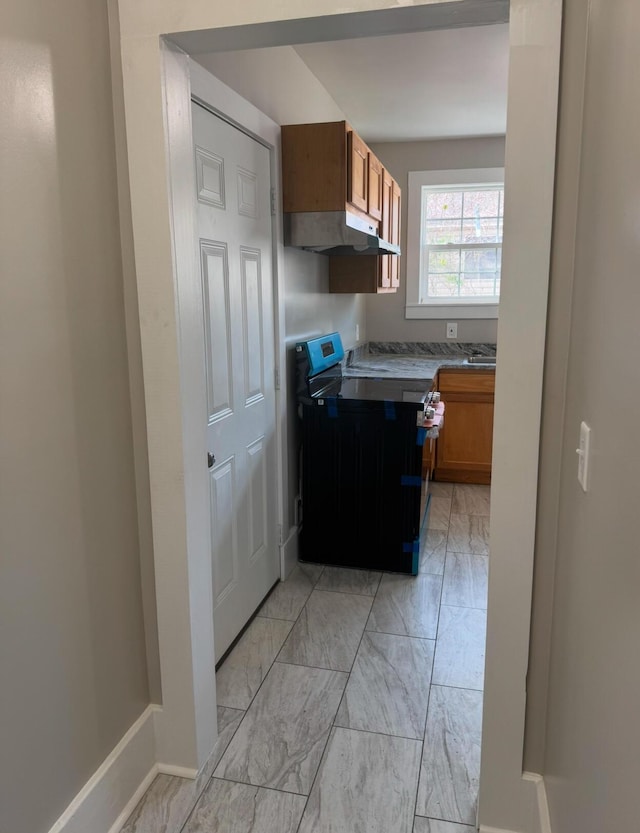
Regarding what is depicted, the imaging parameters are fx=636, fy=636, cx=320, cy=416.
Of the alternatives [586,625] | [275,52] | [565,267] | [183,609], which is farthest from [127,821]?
[275,52]

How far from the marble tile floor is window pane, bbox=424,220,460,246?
111 inches

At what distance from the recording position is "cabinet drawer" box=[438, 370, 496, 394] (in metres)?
4.33

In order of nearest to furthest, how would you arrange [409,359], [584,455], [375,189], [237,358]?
Answer: 1. [584,455]
2. [237,358]
3. [375,189]
4. [409,359]

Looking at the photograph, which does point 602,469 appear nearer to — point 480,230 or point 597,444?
point 597,444

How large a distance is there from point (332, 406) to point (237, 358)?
73 cm

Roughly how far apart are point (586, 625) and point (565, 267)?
74 centimetres

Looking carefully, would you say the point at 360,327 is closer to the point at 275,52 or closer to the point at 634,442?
the point at 275,52

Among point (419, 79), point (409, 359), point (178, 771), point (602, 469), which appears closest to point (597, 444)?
point (602, 469)

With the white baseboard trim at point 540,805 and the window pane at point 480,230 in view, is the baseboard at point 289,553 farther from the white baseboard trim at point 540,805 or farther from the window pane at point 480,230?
the window pane at point 480,230

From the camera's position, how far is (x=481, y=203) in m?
4.90

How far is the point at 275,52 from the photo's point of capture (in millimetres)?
2738

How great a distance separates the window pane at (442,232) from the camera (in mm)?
4988

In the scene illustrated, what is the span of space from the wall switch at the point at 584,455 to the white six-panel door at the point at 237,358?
1.35m

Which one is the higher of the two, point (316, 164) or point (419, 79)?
point (419, 79)
